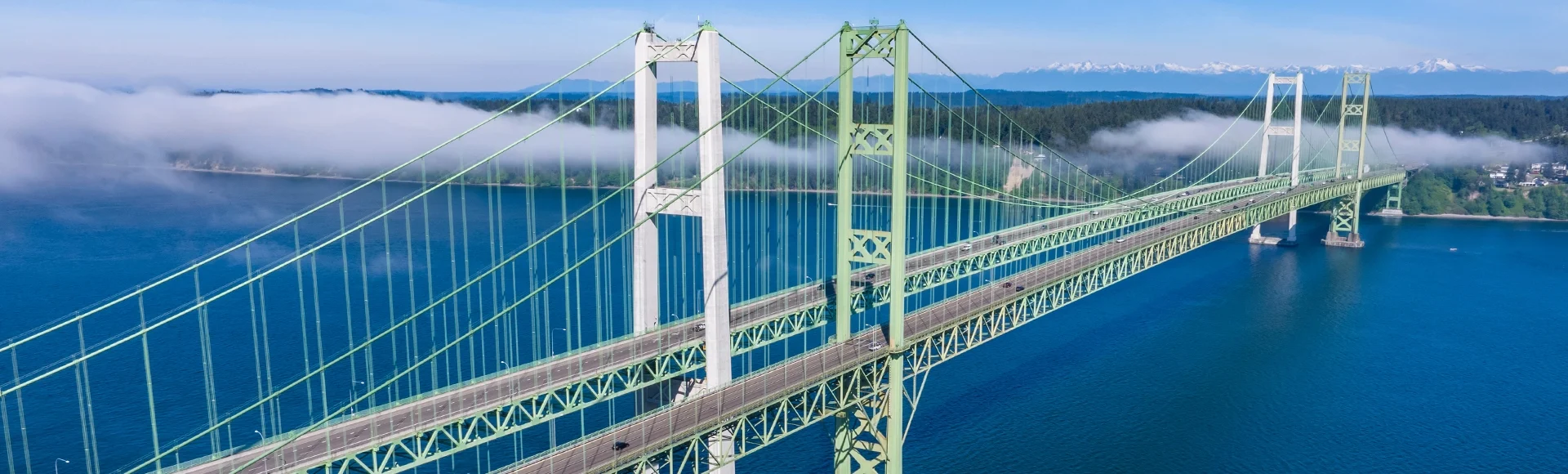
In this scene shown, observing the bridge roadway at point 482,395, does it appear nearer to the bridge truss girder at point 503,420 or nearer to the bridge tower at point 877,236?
the bridge truss girder at point 503,420

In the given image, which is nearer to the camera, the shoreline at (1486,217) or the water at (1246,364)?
the water at (1246,364)

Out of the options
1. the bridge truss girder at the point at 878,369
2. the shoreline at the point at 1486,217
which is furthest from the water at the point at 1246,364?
the shoreline at the point at 1486,217

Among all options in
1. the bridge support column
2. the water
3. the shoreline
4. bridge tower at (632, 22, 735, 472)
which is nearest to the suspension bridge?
bridge tower at (632, 22, 735, 472)

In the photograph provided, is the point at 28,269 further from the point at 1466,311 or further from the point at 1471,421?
the point at 1466,311

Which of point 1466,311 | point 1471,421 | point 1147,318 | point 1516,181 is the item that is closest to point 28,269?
point 1147,318

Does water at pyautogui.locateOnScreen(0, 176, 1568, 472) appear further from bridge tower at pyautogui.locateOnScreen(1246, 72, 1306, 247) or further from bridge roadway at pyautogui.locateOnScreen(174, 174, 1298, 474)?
bridge roadway at pyautogui.locateOnScreen(174, 174, 1298, 474)
